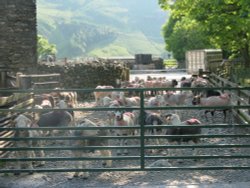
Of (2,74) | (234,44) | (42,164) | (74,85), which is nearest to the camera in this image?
(42,164)

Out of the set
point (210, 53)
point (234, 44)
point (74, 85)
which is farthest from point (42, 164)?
point (210, 53)

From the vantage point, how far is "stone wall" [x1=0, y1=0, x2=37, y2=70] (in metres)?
19.3

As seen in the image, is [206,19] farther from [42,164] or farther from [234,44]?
[42,164]

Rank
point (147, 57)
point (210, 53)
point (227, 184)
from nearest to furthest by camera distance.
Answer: point (227, 184) < point (210, 53) < point (147, 57)

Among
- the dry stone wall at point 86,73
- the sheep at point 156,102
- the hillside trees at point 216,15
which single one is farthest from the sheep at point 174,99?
the dry stone wall at point 86,73

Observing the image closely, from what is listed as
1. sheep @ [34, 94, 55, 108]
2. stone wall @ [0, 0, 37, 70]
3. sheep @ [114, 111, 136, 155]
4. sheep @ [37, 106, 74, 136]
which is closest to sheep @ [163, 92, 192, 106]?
sheep @ [34, 94, 55, 108]

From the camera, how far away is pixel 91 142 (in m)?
8.53

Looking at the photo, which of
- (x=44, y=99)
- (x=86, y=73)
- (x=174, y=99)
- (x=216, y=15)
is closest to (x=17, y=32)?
(x=86, y=73)

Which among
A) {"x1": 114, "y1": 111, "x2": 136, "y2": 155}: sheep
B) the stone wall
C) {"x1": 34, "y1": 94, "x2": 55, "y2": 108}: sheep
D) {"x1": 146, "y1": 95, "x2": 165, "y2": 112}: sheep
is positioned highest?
the stone wall

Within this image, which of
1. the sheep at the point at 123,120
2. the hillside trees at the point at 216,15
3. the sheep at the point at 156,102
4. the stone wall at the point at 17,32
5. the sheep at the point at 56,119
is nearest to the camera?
the sheep at the point at 123,120

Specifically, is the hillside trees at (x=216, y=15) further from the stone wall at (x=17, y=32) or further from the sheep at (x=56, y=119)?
the sheep at (x=56, y=119)

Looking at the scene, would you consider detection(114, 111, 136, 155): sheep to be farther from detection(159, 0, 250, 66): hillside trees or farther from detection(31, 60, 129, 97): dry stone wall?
detection(31, 60, 129, 97): dry stone wall

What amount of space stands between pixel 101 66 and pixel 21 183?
17.7m

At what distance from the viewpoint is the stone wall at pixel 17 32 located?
19.3 meters
